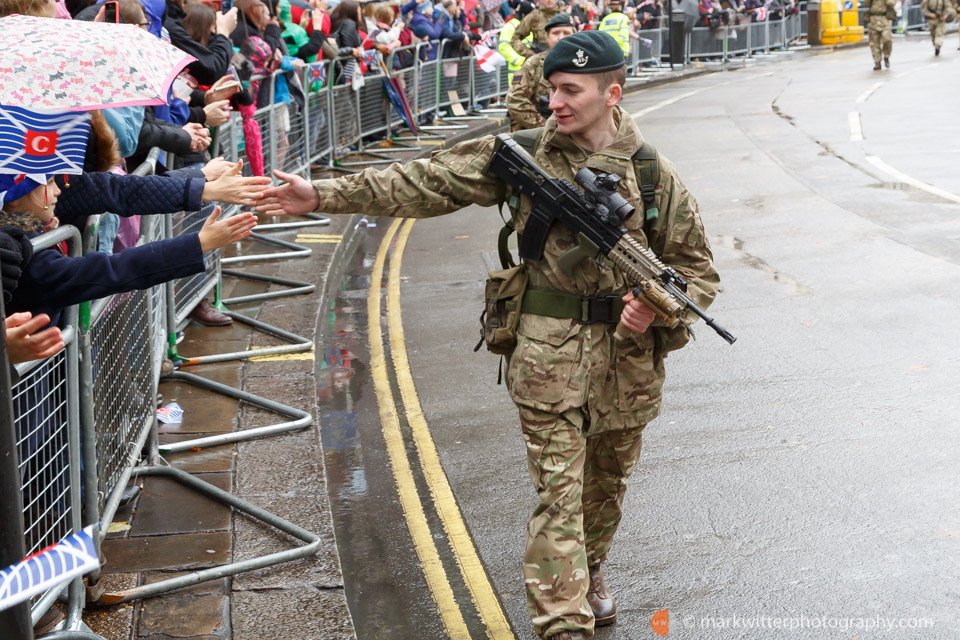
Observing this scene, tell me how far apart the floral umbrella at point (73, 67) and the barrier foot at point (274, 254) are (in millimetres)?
6021

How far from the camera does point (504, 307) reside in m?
4.46

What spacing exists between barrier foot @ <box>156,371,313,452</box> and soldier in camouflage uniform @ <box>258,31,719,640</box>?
209 cm

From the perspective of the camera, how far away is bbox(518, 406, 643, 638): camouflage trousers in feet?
13.4

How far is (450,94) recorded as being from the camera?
2109 centimetres

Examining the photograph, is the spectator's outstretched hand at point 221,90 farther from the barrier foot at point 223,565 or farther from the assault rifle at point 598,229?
the assault rifle at point 598,229

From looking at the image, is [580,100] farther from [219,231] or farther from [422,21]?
[422,21]

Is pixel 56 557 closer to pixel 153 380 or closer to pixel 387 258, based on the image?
pixel 153 380

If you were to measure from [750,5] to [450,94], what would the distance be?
21.5 m

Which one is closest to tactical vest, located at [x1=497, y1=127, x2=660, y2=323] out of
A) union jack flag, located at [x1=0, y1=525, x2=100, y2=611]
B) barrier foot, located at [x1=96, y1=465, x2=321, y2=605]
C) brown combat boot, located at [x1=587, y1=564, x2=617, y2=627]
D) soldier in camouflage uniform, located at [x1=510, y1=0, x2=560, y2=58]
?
brown combat boot, located at [x1=587, y1=564, x2=617, y2=627]

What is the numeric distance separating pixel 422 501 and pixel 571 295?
6.30 ft

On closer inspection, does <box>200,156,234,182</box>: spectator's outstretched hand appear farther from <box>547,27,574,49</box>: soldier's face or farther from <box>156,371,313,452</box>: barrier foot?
<box>547,27,574,49</box>: soldier's face

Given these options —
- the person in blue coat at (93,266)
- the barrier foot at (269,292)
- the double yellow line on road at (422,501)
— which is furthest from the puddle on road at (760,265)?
the person in blue coat at (93,266)

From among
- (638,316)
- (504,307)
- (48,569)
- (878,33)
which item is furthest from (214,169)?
(878,33)

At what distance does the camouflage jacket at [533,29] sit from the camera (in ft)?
40.1
